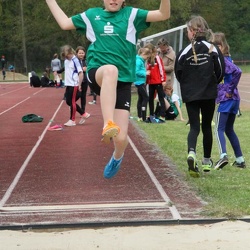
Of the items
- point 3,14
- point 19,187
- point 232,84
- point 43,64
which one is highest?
point 232,84

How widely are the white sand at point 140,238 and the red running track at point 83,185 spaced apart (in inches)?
11.4

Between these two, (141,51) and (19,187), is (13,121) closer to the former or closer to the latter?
(141,51)

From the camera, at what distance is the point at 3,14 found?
239ft

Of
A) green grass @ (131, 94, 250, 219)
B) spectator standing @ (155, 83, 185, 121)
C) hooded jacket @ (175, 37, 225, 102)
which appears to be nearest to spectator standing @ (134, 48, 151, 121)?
spectator standing @ (155, 83, 185, 121)

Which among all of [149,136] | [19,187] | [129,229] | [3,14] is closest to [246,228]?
[129,229]

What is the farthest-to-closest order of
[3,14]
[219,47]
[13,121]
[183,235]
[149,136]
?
[3,14]
[13,121]
[149,136]
[219,47]
[183,235]

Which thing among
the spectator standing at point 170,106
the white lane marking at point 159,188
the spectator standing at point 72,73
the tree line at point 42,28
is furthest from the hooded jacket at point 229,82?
the tree line at point 42,28

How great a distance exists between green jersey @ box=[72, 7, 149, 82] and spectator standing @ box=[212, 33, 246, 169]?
1.95 metres

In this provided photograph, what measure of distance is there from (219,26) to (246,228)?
2944 inches

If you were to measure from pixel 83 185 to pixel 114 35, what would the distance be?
202 centimetres

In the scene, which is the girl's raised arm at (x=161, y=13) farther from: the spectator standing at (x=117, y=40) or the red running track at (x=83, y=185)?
the red running track at (x=83, y=185)

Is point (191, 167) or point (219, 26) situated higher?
point (191, 167)

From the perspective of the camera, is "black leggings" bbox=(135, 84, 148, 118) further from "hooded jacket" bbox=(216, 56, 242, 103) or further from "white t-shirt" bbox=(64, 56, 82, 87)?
"hooded jacket" bbox=(216, 56, 242, 103)

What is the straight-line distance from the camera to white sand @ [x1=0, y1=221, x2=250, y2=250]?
5055 mm
